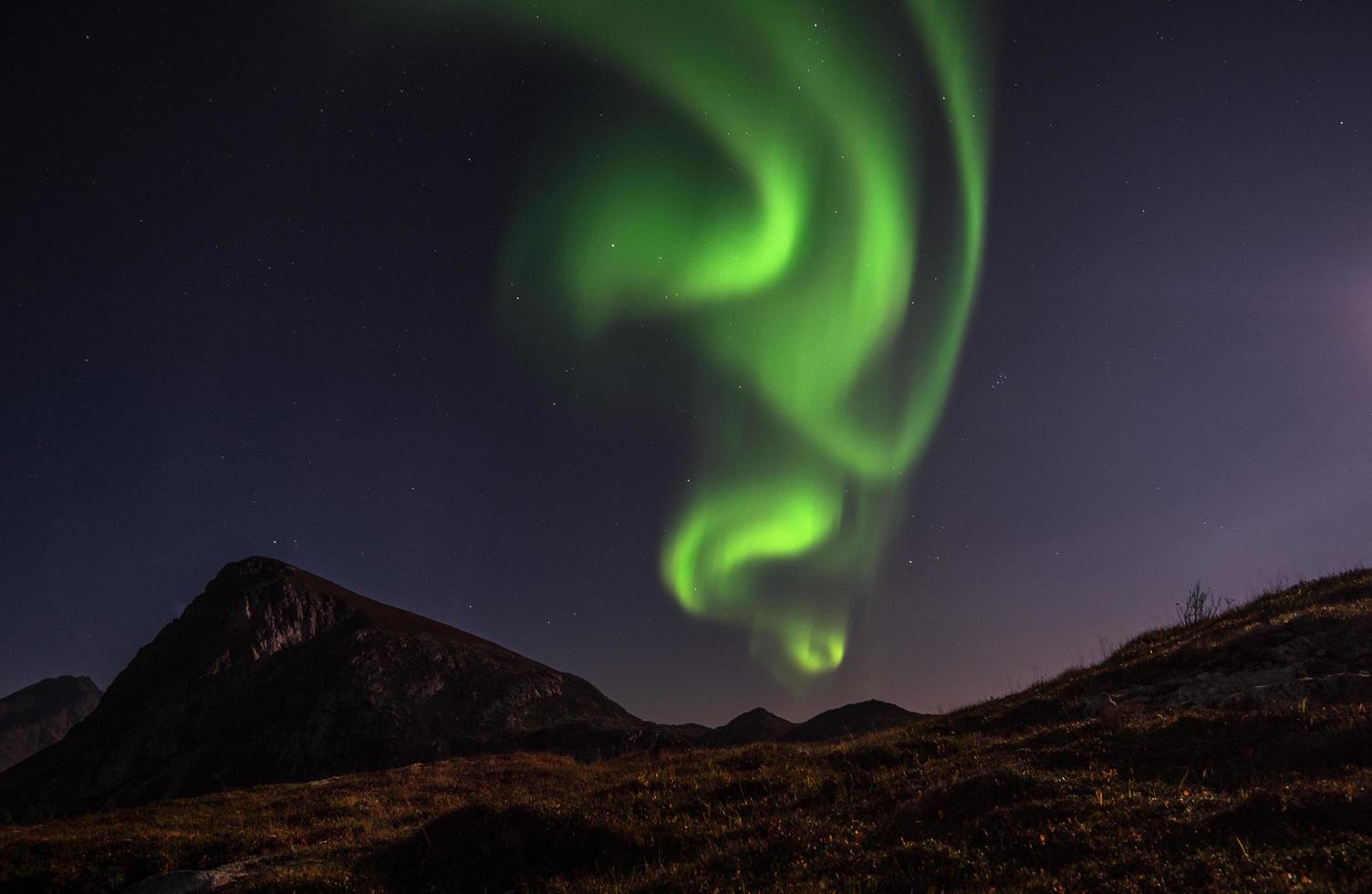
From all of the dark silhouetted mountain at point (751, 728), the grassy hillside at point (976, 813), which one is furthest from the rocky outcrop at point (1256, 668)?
the dark silhouetted mountain at point (751, 728)

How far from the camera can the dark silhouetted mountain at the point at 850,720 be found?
93188 millimetres

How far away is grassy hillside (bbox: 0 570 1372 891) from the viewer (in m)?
8.37

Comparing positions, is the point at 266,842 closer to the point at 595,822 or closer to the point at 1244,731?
the point at 595,822

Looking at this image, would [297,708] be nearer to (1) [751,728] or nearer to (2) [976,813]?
(1) [751,728]

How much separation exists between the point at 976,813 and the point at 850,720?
320 feet

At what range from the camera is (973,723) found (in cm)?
2119

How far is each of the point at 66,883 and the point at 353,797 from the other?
10283 mm

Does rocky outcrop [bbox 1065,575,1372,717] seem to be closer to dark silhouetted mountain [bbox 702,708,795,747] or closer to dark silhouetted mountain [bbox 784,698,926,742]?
dark silhouetted mountain [bbox 784,698,926,742]

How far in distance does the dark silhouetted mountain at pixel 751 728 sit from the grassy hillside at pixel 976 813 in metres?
89.2

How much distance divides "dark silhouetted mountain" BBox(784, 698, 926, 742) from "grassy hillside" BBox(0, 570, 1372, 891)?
247 ft

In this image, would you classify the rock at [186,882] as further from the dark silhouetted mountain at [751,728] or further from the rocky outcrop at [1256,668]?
the dark silhouetted mountain at [751,728]

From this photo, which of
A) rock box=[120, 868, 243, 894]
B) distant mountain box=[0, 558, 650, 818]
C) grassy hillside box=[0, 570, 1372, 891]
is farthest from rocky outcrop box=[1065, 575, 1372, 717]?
distant mountain box=[0, 558, 650, 818]

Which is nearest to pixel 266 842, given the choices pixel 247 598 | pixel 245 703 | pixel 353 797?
pixel 353 797

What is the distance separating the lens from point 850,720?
99562 mm
